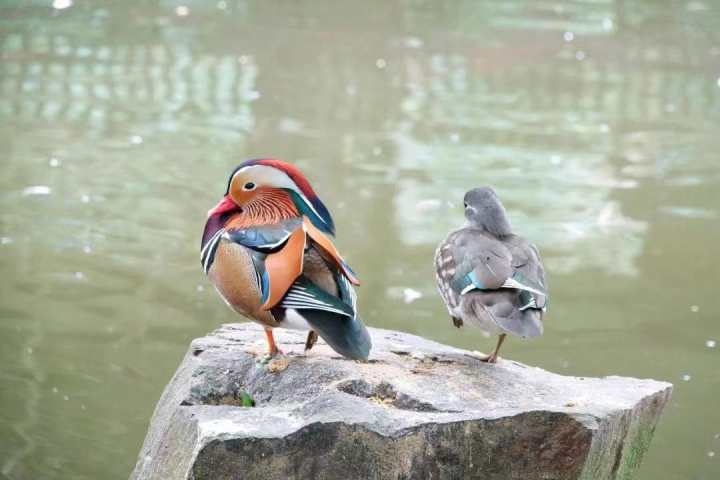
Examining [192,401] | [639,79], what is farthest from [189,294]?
[639,79]

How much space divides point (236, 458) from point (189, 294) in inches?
103

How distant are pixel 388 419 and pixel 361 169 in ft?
12.9

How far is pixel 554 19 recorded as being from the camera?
980 centimetres

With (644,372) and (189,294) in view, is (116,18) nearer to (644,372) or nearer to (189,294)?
(189,294)

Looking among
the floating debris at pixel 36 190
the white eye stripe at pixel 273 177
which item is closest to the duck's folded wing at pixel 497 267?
the white eye stripe at pixel 273 177

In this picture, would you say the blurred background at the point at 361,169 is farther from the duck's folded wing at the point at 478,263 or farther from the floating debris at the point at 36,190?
the duck's folded wing at the point at 478,263

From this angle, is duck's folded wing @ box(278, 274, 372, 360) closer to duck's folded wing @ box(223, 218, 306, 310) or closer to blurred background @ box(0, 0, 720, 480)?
duck's folded wing @ box(223, 218, 306, 310)

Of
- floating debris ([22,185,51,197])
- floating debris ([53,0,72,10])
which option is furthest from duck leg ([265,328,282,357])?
floating debris ([53,0,72,10])

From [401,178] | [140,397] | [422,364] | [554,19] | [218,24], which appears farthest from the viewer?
[554,19]

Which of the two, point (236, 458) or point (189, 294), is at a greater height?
point (236, 458)

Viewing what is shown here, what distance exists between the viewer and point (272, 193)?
2.99m

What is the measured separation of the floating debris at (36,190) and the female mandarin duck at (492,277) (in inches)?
128

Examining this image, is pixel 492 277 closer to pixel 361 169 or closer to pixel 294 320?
pixel 294 320

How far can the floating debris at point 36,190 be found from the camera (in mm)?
5984
